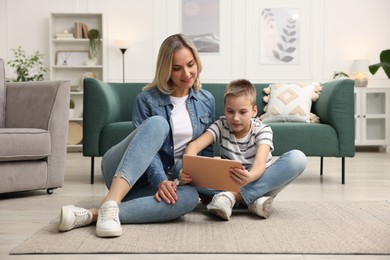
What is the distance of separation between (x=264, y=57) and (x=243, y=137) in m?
4.47

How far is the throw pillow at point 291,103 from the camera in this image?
4.01 meters

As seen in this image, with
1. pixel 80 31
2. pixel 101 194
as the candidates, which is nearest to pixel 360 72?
pixel 80 31

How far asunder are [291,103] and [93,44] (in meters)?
3.26

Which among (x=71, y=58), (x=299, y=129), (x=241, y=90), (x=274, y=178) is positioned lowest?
(x=274, y=178)

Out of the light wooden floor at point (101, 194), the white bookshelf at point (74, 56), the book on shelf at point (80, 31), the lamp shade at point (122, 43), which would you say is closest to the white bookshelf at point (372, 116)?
the light wooden floor at point (101, 194)

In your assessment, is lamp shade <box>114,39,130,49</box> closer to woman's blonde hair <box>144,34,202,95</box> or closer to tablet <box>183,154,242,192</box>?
woman's blonde hair <box>144,34,202,95</box>

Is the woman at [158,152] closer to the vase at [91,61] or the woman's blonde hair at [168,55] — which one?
the woman's blonde hair at [168,55]

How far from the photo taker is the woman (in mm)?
2092

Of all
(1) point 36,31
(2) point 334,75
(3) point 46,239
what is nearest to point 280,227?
(3) point 46,239

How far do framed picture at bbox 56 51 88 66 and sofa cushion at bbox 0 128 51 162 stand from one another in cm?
366

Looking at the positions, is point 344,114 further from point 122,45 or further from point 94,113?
point 122,45

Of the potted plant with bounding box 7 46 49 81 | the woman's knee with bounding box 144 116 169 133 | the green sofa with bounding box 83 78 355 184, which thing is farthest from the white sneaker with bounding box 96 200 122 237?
the potted plant with bounding box 7 46 49 81

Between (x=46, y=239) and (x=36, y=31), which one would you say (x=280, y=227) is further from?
(x=36, y=31)

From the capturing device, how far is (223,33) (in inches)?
266
